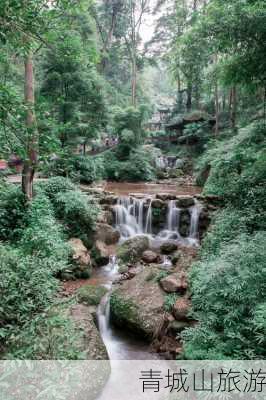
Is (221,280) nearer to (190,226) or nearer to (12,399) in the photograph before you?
(12,399)

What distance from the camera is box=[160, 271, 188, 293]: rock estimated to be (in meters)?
5.69

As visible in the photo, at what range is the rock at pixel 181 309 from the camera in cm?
498

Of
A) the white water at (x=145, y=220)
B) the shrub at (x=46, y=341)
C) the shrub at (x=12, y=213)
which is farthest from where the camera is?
the white water at (x=145, y=220)

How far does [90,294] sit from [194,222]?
16.3ft

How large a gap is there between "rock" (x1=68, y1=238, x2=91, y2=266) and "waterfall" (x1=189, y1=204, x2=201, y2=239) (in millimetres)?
3802

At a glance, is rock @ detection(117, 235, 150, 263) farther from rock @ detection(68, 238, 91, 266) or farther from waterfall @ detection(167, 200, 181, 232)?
waterfall @ detection(167, 200, 181, 232)

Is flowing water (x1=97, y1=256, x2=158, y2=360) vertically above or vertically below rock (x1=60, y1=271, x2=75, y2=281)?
below

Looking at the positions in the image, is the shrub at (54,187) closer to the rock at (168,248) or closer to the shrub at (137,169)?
the rock at (168,248)

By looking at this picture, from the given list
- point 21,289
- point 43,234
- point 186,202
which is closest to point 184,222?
point 186,202

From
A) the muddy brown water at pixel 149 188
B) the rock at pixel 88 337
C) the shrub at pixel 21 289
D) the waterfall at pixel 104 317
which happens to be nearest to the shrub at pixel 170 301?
the waterfall at pixel 104 317

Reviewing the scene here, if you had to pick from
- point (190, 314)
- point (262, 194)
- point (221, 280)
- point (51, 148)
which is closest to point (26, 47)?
point (51, 148)

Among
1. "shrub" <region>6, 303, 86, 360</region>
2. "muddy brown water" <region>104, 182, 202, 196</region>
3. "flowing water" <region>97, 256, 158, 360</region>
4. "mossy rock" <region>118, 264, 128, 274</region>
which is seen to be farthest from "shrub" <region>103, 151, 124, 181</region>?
"shrub" <region>6, 303, 86, 360</region>

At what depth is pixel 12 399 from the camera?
2.98 meters

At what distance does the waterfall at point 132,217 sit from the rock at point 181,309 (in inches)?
191
